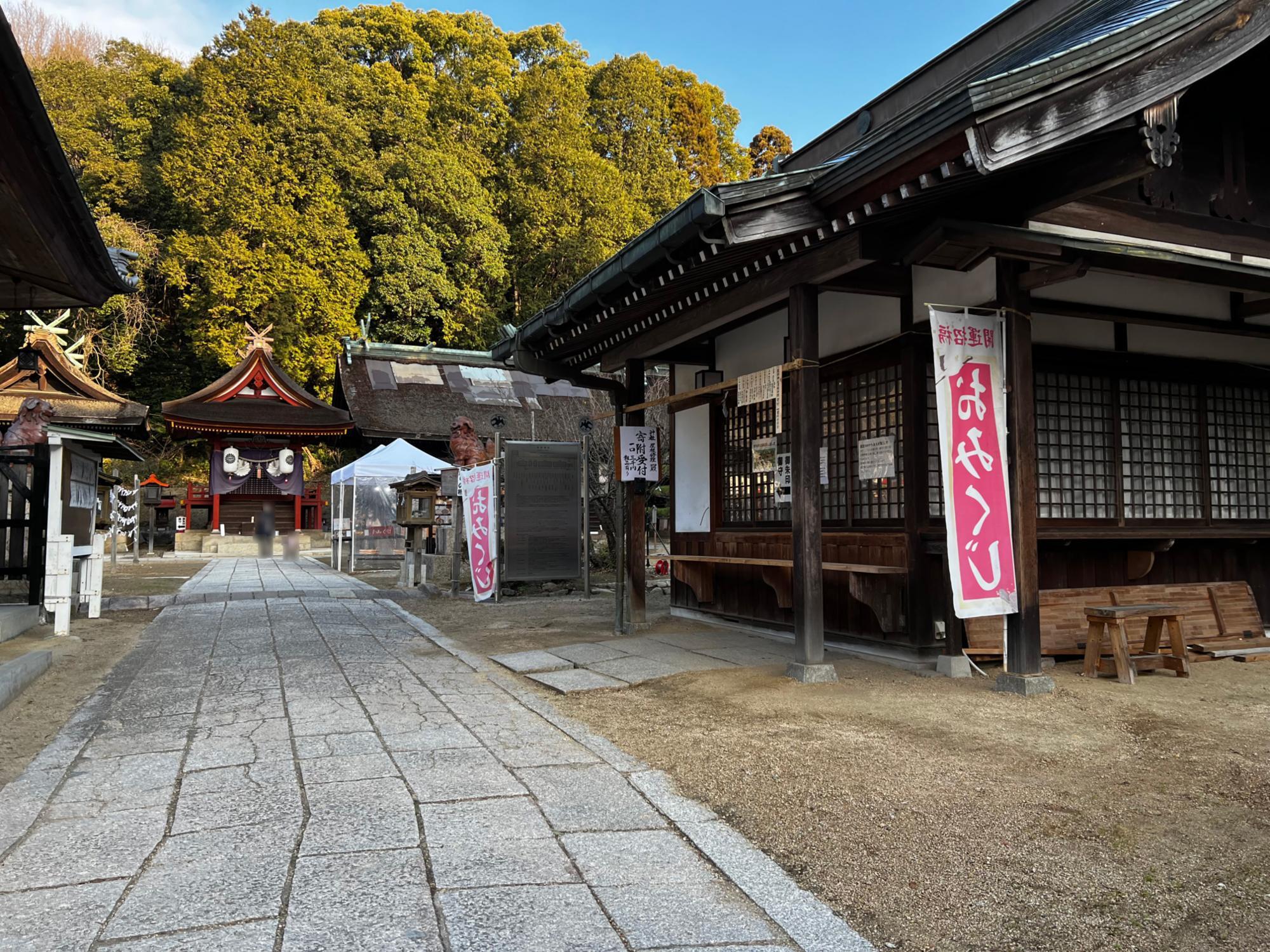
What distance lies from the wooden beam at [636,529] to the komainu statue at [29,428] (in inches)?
228

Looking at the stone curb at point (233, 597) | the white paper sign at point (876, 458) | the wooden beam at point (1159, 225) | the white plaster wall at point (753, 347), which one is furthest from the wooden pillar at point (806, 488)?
the stone curb at point (233, 597)

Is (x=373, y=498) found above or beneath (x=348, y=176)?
beneath

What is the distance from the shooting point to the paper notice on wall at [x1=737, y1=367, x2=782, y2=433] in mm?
5953

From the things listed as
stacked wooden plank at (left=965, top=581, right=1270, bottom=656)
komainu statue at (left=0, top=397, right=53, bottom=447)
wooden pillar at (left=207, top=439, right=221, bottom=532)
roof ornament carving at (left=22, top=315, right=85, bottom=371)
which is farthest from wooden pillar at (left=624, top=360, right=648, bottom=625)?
wooden pillar at (left=207, top=439, right=221, bottom=532)

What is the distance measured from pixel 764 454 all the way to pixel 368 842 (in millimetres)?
5608

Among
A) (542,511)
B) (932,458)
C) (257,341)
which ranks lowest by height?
(542,511)

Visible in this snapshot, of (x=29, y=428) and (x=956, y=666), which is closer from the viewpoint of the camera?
(x=956, y=666)

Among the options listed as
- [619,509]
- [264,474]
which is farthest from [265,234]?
[619,509]

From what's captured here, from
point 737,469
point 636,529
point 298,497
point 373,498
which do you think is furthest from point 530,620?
point 298,497

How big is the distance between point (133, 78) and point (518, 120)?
1543 cm

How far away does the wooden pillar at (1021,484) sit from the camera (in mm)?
5332

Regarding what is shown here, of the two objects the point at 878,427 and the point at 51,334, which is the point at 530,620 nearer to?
the point at 878,427

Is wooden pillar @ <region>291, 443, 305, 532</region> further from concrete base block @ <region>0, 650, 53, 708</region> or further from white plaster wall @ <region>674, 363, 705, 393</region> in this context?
concrete base block @ <region>0, 650, 53, 708</region>

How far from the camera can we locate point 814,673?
5.73 meters
